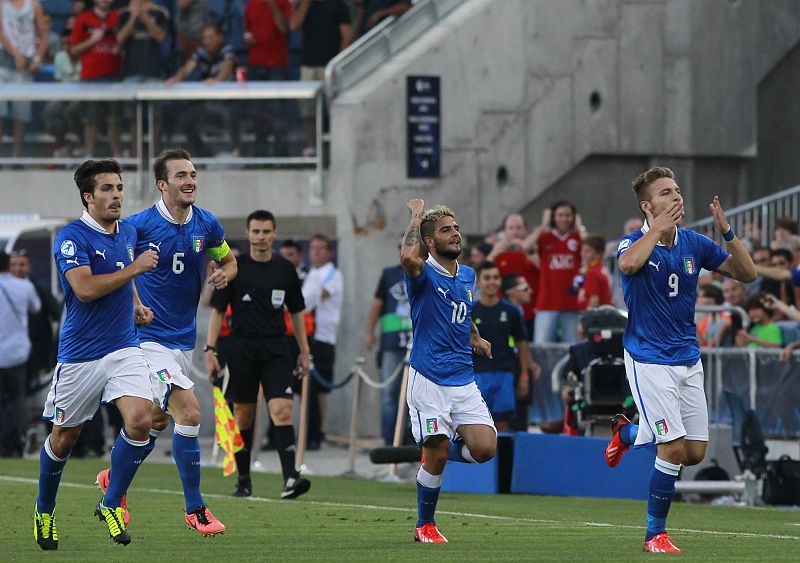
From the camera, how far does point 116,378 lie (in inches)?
405

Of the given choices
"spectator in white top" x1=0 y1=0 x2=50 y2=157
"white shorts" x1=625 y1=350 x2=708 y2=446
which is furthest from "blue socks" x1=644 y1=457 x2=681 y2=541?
"spectator in white top" x1=0 y1=0 x2=50 y2=157

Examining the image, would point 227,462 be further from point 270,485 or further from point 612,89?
point 612,89

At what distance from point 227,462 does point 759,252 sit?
658 cm

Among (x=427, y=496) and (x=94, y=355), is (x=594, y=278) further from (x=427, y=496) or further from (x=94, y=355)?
(x=94, y=355)

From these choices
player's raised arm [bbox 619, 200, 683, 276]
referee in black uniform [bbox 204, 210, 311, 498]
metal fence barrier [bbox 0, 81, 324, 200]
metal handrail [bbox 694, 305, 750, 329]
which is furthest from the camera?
metal fence barrier [bbox 0, 81, 324, 200]

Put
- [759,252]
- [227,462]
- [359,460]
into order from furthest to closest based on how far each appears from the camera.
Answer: [359,460]
[759,252]
[227,462]

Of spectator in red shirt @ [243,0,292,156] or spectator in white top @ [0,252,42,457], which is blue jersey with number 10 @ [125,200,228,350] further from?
spectator in red shirt @ [243,0,292,156]

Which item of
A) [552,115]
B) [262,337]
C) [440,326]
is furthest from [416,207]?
[552,115]

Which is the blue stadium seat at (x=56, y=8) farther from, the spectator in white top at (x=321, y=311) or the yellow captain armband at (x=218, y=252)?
the yellow captain armband at (x=218, y=252)

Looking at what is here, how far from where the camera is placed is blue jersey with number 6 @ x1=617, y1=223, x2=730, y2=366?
34.5 feet

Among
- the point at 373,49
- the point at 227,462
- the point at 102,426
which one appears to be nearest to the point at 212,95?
the point at 373,49

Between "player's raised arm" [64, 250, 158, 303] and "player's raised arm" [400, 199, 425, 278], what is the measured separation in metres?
1.59

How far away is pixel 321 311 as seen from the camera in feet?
70.9

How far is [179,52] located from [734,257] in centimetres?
1459
